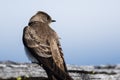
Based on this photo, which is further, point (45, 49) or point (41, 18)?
point (41, 18)

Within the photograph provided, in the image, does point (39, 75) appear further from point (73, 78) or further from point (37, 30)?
point (37, 30)

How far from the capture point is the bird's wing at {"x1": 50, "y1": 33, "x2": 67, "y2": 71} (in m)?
6.36

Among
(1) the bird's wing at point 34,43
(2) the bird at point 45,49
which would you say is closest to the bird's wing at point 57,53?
(2) the bird at point 45,49

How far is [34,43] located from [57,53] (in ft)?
1.91

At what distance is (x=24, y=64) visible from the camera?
611cm

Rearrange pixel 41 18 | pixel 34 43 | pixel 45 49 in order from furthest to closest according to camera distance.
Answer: pixel 41 18, pixel 34 43, pixel 45 49

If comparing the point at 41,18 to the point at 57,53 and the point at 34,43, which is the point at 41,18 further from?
the point at 57,53

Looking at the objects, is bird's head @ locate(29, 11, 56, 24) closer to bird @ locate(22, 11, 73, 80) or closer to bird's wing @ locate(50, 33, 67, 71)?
bird @ locate(22, 11, 73, 80)

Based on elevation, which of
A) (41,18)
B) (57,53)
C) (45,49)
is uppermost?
(41,18)

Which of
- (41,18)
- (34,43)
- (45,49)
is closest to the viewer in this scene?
(45,49)

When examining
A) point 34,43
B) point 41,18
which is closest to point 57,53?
point 34,43

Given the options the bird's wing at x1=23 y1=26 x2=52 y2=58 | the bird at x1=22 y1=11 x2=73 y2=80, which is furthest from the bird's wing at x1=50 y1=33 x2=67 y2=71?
the bird's wing at x1=23 y1=26 x2=52 y2=58

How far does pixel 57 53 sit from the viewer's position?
6.51m

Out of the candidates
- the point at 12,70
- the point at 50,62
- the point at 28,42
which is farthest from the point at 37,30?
the point at 12,70
